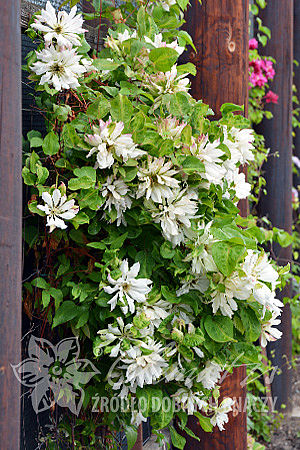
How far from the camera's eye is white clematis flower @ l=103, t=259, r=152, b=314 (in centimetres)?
117

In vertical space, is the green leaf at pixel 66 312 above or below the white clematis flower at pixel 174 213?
below

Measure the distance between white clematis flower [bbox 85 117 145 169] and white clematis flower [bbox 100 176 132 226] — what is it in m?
0.05

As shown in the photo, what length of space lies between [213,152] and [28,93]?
1.54 ft

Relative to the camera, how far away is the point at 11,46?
0.90 metres

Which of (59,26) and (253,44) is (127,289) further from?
(253,44)

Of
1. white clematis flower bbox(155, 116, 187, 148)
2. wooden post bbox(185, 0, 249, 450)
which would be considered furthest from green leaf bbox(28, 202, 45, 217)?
wooden post bbox(185, 0, 249, 450)

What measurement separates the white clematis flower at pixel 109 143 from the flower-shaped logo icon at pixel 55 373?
1.49 feet

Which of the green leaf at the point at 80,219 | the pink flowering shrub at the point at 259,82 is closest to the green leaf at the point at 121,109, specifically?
the green leaf at the point at 80,219

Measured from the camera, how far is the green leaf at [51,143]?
1207 millimetres

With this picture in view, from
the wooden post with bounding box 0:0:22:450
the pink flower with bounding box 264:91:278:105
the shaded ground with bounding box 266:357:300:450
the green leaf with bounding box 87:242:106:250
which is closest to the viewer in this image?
the wooden post with bounding box 0:0:22:450

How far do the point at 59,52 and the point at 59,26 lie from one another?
53 mm

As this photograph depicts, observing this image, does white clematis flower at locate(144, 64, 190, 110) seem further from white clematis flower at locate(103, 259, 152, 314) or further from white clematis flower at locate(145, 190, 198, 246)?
white clematis flower at locate(103, 259, 152, 314)

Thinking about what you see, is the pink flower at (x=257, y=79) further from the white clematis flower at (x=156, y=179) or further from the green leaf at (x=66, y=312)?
the green leaf at (x=66, y=312)

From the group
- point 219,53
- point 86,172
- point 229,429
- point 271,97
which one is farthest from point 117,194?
point 271,97
